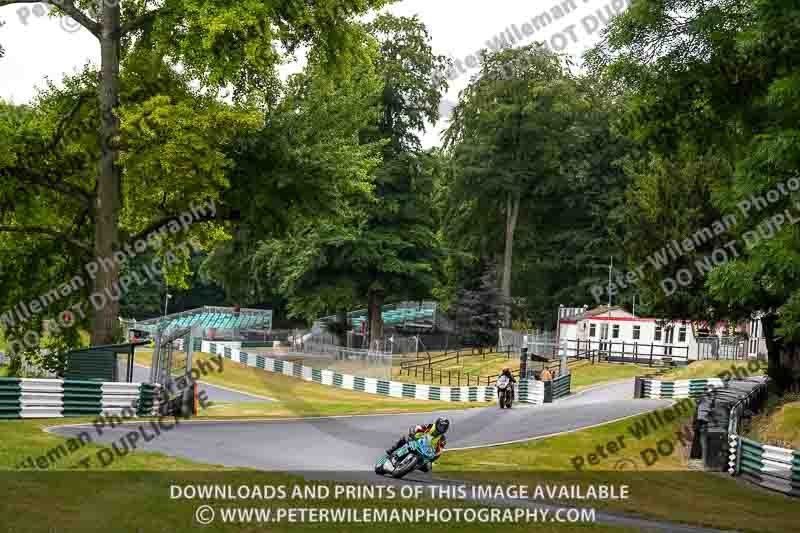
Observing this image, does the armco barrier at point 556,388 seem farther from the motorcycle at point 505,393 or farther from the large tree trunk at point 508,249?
the large tree trunk at point 508,249

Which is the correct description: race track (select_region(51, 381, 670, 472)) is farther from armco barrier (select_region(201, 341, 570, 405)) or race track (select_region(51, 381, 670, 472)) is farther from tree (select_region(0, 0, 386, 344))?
tree (select_region(0, 0, 386, 344))

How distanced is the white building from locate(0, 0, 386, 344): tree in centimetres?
3239

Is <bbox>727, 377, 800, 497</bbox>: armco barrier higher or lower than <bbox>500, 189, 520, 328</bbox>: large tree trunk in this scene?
lower

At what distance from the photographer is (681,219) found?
105 feet

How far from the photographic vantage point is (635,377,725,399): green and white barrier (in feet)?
121

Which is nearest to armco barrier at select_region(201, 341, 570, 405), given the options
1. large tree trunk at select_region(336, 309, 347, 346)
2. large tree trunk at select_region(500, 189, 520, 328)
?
large tree trunk at select_region(336, 309, 347, 346)

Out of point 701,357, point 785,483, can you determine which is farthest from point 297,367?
point 785,483

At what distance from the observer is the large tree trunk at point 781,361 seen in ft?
99.4

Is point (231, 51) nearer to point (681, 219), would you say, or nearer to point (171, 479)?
point (171, 479)

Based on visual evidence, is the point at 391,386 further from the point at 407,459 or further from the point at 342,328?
the point at 407,459

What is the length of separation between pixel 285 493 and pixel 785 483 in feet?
35.7

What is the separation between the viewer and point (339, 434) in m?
23.4

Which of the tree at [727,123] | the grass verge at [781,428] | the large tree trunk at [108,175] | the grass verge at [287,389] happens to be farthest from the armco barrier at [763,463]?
the grass verge at [287,389]

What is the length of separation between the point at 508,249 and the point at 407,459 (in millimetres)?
56059
